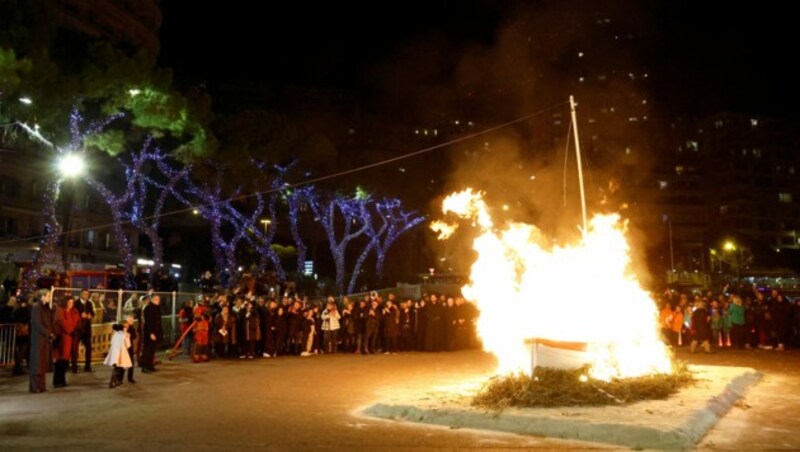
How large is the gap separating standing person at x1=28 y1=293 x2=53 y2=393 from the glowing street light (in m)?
9.17

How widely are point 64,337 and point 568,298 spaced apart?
33.9 feet

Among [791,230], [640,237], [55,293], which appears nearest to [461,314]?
[55,293]

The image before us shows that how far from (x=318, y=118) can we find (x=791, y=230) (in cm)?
6685

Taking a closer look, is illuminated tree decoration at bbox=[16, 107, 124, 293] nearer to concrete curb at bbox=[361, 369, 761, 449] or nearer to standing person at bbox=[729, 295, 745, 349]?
concrete curb at bbox=[361, 369, 761, 449]

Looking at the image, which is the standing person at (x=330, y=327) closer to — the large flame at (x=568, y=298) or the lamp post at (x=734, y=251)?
the large flame at (x=568, y=298)

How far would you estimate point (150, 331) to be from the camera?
15.1m

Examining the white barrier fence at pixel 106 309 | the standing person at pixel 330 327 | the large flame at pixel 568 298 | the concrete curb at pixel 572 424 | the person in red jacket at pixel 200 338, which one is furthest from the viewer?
the standing person at pixel 330 327

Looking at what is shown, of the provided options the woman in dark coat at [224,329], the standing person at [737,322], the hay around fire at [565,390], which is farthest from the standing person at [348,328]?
the standing person at [737,322]

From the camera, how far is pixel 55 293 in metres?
16.2

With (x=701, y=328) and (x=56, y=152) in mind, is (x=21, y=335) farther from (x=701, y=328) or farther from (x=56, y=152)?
(x=701, y=328)

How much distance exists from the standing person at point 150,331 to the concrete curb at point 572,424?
6865mm

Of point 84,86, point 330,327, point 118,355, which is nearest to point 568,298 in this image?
point 118,355

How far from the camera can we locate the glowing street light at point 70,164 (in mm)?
20969

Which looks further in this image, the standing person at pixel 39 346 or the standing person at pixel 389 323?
the standing person at pixel 389 323
